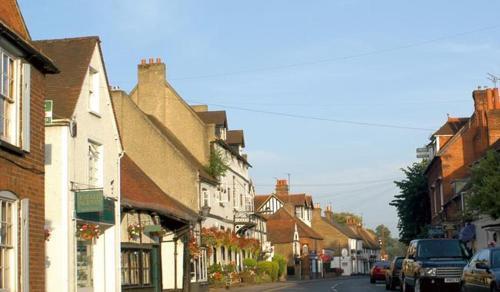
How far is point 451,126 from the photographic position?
5966 centimetres

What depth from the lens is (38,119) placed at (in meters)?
14.4

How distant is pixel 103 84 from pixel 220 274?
2227 centimetres

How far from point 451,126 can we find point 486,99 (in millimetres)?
8825

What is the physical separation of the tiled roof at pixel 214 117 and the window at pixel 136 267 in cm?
2095

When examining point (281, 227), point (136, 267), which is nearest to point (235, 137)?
point (281, 227)

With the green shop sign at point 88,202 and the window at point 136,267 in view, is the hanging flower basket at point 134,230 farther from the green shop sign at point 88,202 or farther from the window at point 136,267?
the green shop sign at point 88,202

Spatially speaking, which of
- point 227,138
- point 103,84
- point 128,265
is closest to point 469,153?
point 227,138

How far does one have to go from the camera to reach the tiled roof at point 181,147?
42562 mm

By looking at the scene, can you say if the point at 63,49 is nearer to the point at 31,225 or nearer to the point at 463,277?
the point at 31,225

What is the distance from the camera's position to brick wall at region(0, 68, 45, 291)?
13.3 metres

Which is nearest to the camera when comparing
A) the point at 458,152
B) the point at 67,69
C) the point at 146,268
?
the point at 67,69

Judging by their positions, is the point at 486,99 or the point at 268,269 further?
the point at 268,269

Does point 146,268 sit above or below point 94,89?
below

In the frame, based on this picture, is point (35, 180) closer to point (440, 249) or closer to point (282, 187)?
point (440, 249)
